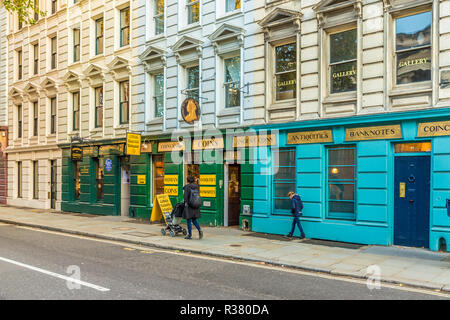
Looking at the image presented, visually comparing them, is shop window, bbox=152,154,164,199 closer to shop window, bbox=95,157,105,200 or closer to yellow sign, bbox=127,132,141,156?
yellow sign, bbox=127,132,141,156

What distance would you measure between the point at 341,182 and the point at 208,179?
17.6 ft

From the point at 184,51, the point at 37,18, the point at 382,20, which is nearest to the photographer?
the point at 382,20

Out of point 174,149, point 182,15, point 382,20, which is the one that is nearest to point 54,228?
point 174,149

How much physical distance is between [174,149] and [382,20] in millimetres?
9227

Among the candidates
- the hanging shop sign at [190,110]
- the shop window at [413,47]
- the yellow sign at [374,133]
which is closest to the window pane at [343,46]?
the shop window at [413,47]

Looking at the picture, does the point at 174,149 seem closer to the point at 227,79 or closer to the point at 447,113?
the point at 227,79

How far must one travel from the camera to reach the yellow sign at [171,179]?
17.4 meters

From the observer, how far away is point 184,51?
669 inches

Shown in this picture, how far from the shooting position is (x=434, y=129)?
10.7m

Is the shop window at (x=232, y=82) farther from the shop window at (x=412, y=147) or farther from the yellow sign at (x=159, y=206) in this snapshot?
the shop window at (x=412, y=147)

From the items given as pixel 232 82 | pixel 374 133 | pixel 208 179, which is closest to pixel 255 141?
pixel 232 82

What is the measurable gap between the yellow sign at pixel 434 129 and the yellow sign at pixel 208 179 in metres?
7.48

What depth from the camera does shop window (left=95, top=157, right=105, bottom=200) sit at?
68.5 ft

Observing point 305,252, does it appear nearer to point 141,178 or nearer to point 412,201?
point 412,201
